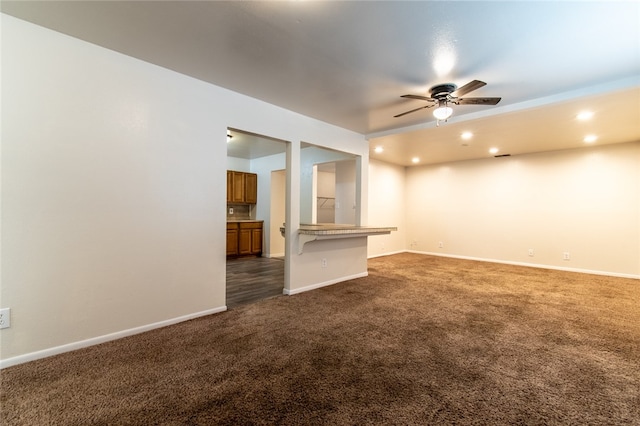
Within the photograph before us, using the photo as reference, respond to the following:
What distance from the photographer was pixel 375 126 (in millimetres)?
4414

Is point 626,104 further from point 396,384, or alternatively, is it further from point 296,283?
point 296,283

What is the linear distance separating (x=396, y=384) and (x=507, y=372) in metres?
0.85

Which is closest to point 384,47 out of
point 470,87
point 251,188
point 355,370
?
point 470,87

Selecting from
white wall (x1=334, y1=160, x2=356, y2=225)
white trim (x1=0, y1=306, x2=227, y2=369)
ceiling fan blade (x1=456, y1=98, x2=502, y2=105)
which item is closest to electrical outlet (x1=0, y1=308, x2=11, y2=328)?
white trim (x1=0, y1=306, x2=227, y2=369)

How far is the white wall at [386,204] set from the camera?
6.75 m

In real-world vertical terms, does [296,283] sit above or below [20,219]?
below

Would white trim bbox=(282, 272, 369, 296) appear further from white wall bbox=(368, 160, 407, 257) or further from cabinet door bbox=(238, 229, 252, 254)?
cabinet door bbox=(238, 229, 252, 254)

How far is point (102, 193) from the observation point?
2379mm

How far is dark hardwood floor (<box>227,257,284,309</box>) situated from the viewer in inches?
145

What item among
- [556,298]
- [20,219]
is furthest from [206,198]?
[556,298]

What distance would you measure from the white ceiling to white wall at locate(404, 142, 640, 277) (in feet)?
6.26

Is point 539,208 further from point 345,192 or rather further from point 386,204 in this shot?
point 345,192

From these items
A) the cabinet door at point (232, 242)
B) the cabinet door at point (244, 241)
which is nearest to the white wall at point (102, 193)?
the cabinet door at point (232, 242)

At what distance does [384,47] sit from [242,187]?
5.26m
